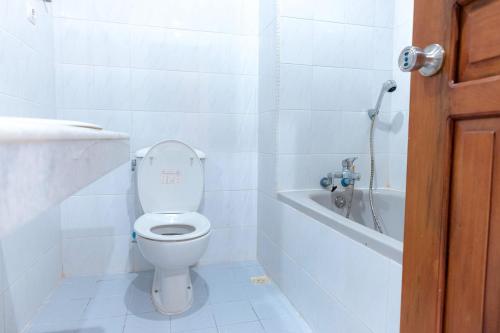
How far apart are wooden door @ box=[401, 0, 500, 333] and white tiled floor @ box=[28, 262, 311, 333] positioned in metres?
1.04

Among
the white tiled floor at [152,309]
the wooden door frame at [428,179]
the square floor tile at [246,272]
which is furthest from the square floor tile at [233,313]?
the wooden door frame at [428,179]

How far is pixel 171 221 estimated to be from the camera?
170 centimetres

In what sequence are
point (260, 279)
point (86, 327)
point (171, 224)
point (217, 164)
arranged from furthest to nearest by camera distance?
point (217, 164)
point (260, 279)
point (171, 224)
point (86, 327)

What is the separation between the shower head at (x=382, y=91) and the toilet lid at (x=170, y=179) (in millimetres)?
1065

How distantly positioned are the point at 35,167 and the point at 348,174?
1.62m

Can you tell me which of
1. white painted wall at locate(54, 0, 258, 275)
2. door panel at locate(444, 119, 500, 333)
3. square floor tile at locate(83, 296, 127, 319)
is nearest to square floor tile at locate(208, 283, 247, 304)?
white painted wall at locate(54, 0, 258, 275)

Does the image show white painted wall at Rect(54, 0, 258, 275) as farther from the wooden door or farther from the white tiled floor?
the wooden door

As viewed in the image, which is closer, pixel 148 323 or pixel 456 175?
pixel 456 175

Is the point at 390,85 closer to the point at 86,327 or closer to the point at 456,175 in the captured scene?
the point at 456,175

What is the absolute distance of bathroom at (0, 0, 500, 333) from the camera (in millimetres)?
1362

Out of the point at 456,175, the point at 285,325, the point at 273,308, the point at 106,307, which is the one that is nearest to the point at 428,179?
the point at 456,175

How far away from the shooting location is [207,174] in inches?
81.0

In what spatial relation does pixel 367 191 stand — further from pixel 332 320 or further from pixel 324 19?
pixel 324 19

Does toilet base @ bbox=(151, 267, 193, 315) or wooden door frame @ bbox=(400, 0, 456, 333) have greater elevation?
wooden door frame @ bbox=(400, 0, 456, 333)
